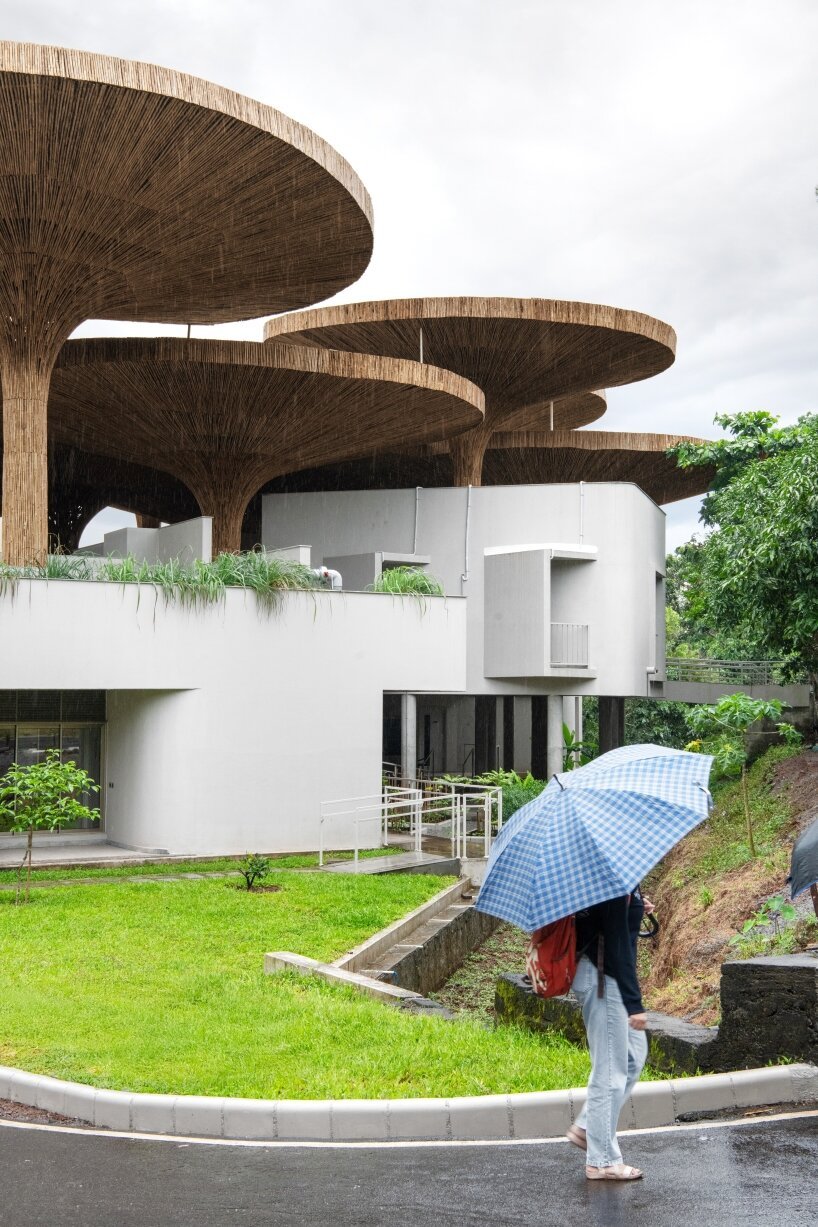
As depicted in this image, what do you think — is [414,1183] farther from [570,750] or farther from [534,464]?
[534,464]

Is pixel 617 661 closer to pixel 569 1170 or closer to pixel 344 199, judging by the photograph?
pixel 344 199

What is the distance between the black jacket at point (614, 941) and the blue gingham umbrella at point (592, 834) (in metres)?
0.19

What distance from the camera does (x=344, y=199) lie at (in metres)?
18.3

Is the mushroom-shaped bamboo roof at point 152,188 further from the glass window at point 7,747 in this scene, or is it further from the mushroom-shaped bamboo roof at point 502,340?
the glass window at point 7,747

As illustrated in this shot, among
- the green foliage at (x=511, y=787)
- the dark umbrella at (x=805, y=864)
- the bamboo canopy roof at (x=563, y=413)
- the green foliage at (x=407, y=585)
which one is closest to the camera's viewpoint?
the dark umbrella at (x=805, y=864)

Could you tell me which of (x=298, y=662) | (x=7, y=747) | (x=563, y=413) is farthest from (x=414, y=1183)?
(x=563, y=413)

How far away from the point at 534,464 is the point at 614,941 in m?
32.8

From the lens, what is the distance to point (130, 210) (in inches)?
682

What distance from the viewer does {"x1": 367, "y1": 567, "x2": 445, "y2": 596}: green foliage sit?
21.9m

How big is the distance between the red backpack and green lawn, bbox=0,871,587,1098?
168 cm

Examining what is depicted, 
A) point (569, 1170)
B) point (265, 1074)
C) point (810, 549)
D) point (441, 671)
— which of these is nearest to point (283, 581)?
point (441, 671)

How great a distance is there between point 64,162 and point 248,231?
11.1ft

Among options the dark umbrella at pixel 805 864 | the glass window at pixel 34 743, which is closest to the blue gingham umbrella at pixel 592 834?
the dark umbrella at pixel 805 864

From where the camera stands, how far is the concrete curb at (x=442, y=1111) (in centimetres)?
593
